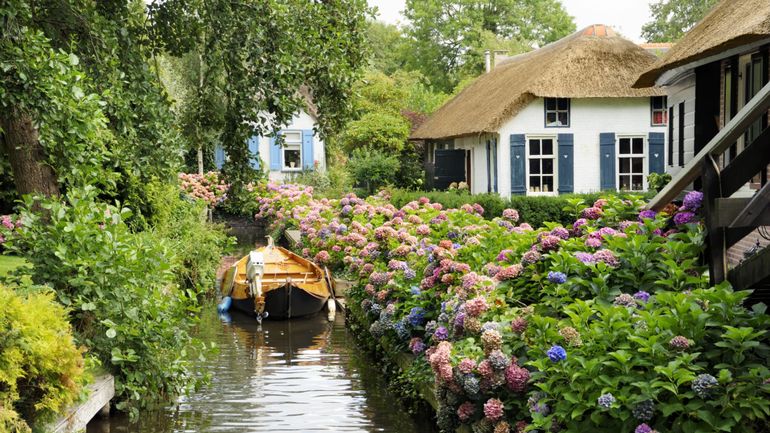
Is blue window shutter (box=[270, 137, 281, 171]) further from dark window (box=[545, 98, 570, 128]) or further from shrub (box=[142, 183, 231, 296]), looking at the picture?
shrub (box=[142, 183, 231, 296])

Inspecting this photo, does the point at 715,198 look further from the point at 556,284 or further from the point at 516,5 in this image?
the point at 516,5

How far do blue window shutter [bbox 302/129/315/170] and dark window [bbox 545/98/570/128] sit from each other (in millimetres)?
15437

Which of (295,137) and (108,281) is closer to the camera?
(108,281)

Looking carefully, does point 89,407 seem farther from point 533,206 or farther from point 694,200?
point 533,206

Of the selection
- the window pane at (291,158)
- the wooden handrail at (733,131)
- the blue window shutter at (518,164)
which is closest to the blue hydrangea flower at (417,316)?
the wooden handrail at (733,131)

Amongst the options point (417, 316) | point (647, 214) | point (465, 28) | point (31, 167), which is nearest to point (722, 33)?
point (417, 316)

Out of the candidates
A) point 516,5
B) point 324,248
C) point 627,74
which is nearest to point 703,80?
point 324,248

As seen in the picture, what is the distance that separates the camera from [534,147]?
103 feet

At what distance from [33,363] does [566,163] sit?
25594 millimetres

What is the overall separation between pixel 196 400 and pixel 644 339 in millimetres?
6891

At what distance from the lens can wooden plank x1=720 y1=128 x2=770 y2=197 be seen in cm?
586

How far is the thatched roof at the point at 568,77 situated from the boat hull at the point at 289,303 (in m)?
14.0

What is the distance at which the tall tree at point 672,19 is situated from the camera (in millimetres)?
64812

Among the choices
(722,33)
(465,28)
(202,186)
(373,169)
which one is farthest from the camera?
(465,28)
